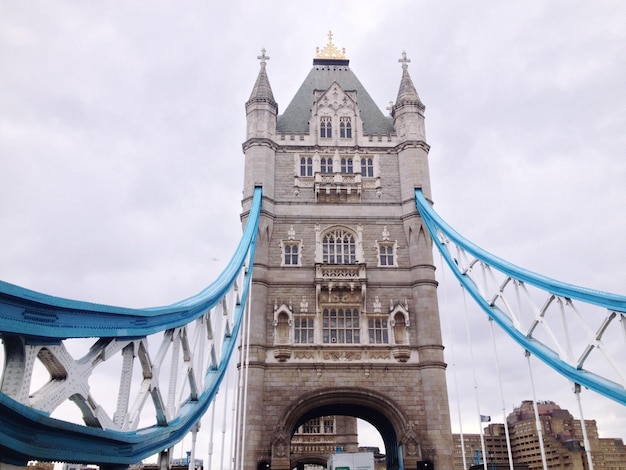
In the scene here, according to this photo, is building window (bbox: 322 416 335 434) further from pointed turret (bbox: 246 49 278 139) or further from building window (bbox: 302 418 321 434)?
pointed turret (bbox: 246 49 278 139)

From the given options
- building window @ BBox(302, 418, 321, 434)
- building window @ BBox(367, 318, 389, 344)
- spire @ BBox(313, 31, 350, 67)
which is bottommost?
A: building window @ BBox(302, 418, 321, 434)

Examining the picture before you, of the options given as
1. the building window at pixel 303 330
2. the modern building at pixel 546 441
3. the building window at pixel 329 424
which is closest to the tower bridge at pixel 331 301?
the building window at pixel 303 330

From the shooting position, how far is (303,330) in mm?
23578

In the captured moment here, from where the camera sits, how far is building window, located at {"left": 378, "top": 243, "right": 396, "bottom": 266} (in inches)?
987

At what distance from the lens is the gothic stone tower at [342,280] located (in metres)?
21.9

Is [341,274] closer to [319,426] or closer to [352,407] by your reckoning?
[352,407]

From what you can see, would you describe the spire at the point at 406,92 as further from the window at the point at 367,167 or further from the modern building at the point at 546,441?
the modern building at the point at 546,441

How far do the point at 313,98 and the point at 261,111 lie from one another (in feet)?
12.0

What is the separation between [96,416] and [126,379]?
0.85m

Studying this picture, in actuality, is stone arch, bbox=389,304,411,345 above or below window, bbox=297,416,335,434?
above

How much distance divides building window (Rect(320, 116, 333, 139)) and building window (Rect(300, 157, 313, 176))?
5.23ft

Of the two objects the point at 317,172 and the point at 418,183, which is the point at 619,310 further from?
the point at 317,172

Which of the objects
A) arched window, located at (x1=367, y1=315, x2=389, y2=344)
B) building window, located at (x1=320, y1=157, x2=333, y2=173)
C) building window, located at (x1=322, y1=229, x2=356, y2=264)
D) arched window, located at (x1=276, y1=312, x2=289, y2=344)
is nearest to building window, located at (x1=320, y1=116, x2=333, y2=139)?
building window, located at (x1=320, y1=157, x2=333, y2=173)

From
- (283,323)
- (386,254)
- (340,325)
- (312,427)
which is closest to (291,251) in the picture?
(283,323)
